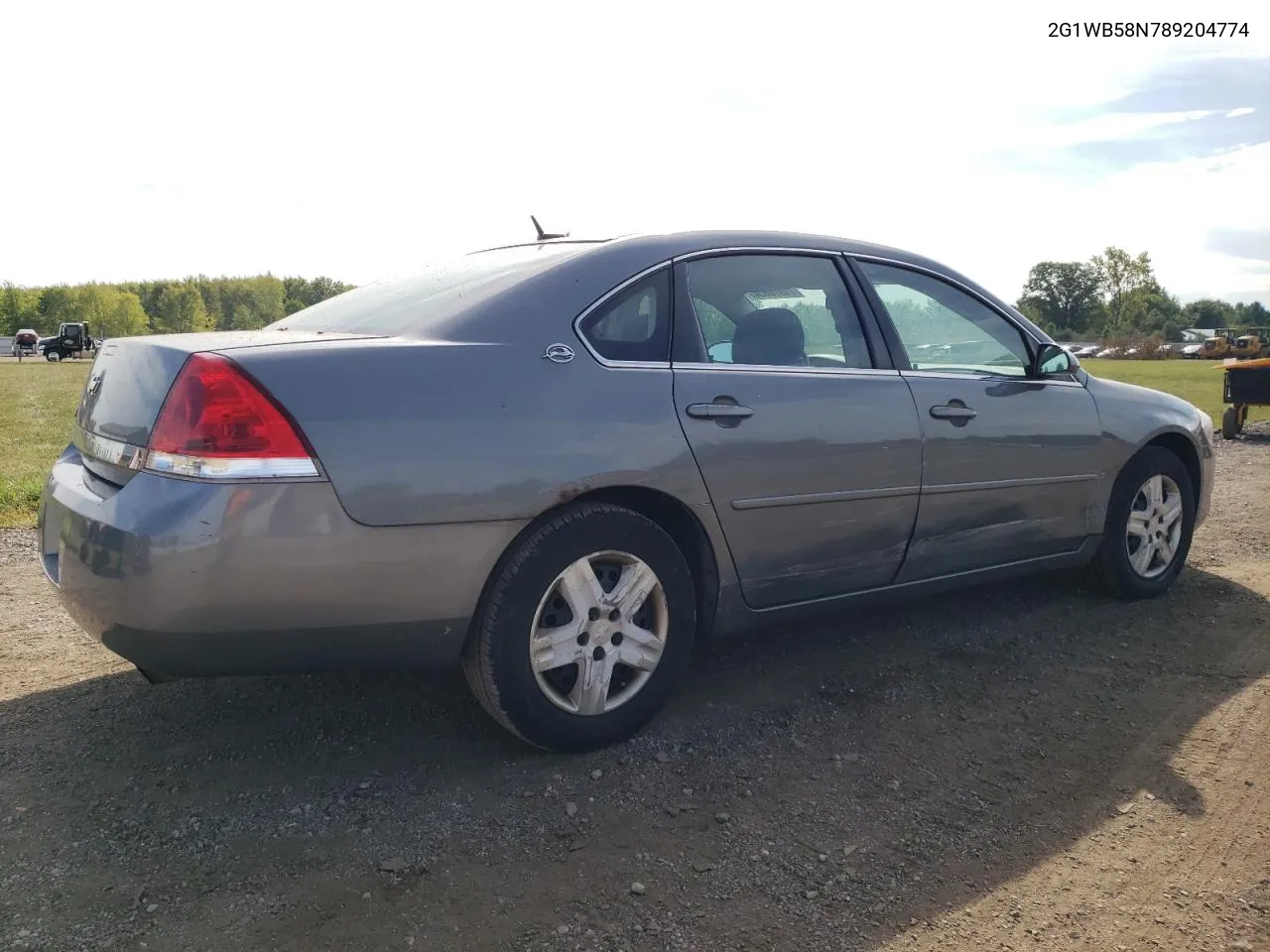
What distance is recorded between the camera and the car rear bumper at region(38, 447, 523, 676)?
2514 mm

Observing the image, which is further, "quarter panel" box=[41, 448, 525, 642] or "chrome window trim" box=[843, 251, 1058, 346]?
"chrome window trim" box=[843, 251, 1058, 346]

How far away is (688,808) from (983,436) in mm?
2034

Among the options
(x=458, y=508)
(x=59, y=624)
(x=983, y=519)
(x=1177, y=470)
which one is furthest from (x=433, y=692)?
(x=1177, y=470)

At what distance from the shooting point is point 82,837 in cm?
263

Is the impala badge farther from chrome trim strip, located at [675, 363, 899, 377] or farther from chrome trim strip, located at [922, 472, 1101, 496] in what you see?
chrome trim strip, located at [922, 472, 1101, 496]

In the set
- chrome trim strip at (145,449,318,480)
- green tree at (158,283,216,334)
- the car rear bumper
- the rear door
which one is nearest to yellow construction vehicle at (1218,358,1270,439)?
the rear door

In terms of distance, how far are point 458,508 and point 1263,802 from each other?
239 centimetres

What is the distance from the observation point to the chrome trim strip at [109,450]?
2676mm

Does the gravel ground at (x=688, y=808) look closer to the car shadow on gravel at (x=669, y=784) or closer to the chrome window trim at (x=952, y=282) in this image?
the car shadow on gravel at (x=669, y=784)

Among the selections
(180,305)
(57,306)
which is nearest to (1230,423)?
(180,305)

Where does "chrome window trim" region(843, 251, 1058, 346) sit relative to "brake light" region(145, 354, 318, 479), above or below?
above

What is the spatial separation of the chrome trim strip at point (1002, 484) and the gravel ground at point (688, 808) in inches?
26.0

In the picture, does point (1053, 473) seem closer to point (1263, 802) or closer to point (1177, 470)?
point (1177, 470)

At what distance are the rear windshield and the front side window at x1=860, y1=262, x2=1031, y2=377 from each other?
133 centimetres
